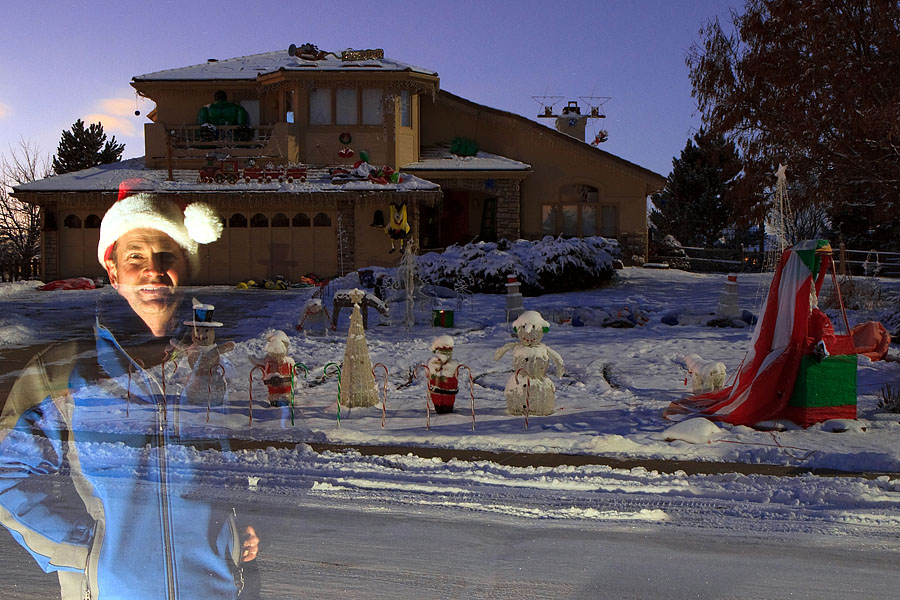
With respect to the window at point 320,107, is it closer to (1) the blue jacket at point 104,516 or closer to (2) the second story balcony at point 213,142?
(2) the second story balcony at point 213,142

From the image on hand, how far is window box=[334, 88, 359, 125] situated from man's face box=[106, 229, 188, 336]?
23341 mm

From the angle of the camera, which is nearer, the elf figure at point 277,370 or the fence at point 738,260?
the elf figure at point 277,370

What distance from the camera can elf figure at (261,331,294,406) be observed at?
835cm

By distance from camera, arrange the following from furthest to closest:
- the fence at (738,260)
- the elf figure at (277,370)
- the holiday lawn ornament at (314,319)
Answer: the fence at (738,260), the holiday lawn ornament at (314,319), the elf figure at (277,370)

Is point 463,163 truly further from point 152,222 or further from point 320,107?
point 152,222

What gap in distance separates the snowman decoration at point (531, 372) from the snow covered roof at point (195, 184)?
48.7 ft

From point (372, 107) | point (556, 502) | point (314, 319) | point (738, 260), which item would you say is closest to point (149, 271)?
point (556, 502)

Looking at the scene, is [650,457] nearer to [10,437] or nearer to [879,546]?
[879,546]

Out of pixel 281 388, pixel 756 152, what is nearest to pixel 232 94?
pixel 756 152

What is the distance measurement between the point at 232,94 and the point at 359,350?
2098cm

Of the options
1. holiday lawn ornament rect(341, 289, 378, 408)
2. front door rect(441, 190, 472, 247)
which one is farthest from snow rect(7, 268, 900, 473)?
front door rect(441, 190, 472, 247)

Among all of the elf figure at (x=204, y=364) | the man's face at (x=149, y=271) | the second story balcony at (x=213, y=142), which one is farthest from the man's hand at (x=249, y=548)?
the second story balcony at (x=213, y=142)

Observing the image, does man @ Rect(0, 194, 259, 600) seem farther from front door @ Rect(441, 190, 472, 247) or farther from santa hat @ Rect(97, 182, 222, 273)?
front door @ Rect(441, 190, 472, 247)

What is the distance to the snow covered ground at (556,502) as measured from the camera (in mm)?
4242
